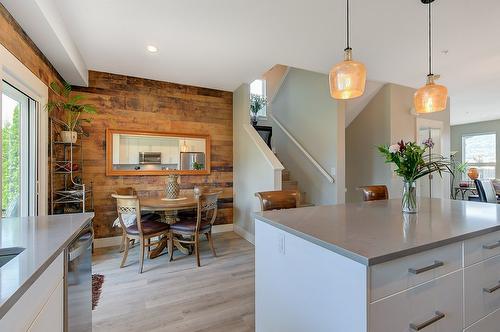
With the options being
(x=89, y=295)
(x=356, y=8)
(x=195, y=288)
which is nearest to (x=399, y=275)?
(x=89, y=295)

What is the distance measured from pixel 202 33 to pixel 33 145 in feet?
7.26

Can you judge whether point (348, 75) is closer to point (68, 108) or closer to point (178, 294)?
point (178, 294)

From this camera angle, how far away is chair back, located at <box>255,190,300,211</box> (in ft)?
6.79

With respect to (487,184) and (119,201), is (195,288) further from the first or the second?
(487,184)

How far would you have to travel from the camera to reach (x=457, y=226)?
132 centimetres

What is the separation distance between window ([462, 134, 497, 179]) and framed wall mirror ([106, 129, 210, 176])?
916 centimetres

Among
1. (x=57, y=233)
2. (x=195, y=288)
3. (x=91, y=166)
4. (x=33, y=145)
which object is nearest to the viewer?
(x=57, y=233)

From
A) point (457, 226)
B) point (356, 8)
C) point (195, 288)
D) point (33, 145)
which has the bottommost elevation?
point (195, 288)

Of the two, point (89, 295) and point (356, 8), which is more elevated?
point (356, 8)

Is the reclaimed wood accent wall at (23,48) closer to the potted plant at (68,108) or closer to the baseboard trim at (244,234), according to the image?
the potted plant at (68,108)

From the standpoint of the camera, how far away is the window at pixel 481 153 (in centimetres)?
782

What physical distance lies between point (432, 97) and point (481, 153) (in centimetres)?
856

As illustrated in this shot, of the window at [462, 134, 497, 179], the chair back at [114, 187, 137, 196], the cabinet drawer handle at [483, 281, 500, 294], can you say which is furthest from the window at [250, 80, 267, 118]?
the window at [462, 134, 497, 179]

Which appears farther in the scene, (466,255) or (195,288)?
(195,288)
